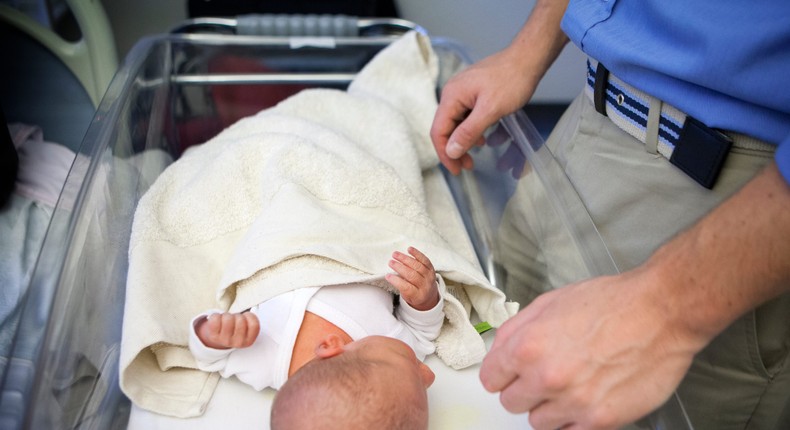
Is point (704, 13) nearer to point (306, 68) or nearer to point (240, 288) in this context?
point (240, 288)

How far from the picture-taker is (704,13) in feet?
2.06

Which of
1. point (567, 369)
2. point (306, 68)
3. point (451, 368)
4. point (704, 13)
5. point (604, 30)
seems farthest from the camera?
point (306, 68)

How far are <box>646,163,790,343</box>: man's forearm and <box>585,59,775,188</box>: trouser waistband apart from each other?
164 millimetres

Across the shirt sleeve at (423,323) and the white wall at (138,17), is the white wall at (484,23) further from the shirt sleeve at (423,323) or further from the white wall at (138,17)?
the shirt sleeve at (423,323)

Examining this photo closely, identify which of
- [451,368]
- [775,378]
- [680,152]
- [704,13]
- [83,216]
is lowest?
[451,368]

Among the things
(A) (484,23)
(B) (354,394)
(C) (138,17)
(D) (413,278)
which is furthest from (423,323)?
(C) (138,17)

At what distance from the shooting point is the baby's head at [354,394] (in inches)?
26.7

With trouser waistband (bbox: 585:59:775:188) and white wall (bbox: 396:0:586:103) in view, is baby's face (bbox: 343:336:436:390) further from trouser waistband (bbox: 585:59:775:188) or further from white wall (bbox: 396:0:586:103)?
white wall (bbox: 396:0:586:103)

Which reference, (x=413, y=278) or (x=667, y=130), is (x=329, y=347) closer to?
(x=413, y=278)

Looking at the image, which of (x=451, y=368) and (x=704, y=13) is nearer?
(x=704, y=13)

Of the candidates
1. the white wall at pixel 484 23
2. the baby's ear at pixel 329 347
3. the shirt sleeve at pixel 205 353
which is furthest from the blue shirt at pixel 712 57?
the white wall at pixel 484 23

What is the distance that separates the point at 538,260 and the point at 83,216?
26.1 inches

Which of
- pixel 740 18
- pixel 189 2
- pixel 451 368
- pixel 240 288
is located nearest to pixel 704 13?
pixel 740 18

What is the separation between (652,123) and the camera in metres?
0.72
